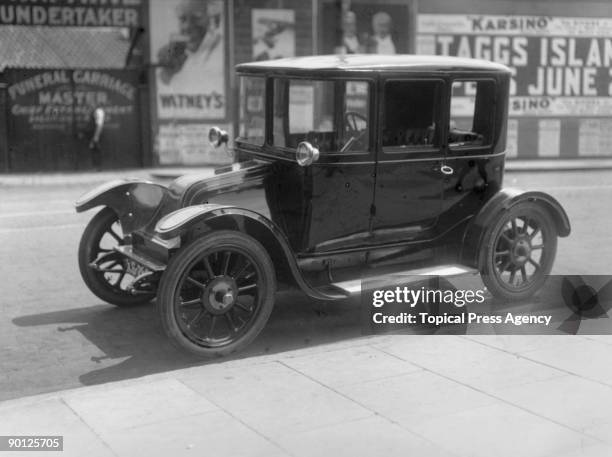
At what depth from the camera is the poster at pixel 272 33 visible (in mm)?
20891

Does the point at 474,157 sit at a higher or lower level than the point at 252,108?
lower

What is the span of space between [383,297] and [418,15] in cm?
1611

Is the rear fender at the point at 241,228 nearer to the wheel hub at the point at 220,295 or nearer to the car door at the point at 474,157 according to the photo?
the wheel hub at the point at 220,295

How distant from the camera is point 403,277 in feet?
23.6

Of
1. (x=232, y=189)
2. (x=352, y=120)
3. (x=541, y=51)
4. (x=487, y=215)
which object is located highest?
(x=541, y=51)

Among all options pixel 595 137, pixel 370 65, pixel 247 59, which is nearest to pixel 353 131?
pixel 370 65

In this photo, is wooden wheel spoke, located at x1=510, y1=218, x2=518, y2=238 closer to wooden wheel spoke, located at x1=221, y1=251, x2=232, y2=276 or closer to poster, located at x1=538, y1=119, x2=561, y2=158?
wooden wheel spoke, located at x1=221, y1=251, x2=232, y2=276

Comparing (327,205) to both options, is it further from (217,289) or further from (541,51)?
(541,51)

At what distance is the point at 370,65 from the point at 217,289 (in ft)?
6.71

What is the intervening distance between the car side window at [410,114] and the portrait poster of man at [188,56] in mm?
13968

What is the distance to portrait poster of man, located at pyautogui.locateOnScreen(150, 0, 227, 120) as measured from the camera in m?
20.2

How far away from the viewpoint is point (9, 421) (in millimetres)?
5098

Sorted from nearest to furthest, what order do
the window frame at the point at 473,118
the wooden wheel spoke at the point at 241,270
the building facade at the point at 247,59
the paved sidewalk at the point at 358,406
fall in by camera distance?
1. the paved sidewalk at the point at 358,406
2. the wooden wheel spoke at the point at 241,270
3. the window frame at the point at 473,118
4. the building facade at the point at 247,59

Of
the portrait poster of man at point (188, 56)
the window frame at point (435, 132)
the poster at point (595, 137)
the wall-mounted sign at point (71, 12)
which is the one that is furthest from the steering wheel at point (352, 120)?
the poster at point (595, 137)
